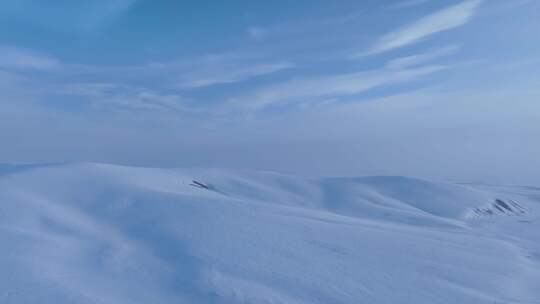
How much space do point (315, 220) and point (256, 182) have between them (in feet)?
51.3

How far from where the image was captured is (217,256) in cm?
865

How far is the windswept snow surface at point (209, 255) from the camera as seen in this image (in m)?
7.10

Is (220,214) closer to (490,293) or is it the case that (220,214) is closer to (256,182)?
(490,293)

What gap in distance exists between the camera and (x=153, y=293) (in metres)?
6.98

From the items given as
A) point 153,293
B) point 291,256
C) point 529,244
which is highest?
point 529,244

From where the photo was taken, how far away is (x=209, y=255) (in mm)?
8688

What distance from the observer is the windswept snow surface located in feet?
→ 23.3

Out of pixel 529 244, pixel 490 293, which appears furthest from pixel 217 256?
pixel 529 244

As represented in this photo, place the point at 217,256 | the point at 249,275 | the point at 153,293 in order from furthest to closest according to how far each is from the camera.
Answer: the point at 217,256
the point at 249,275
the point at 153,293

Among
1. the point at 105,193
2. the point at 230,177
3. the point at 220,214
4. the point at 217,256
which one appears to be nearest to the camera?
the point at 217,256

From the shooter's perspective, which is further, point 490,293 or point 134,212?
point 134,212

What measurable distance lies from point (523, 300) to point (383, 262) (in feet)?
9.11

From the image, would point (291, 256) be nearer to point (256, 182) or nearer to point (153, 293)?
point (153, 293)

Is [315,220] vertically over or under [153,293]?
over
